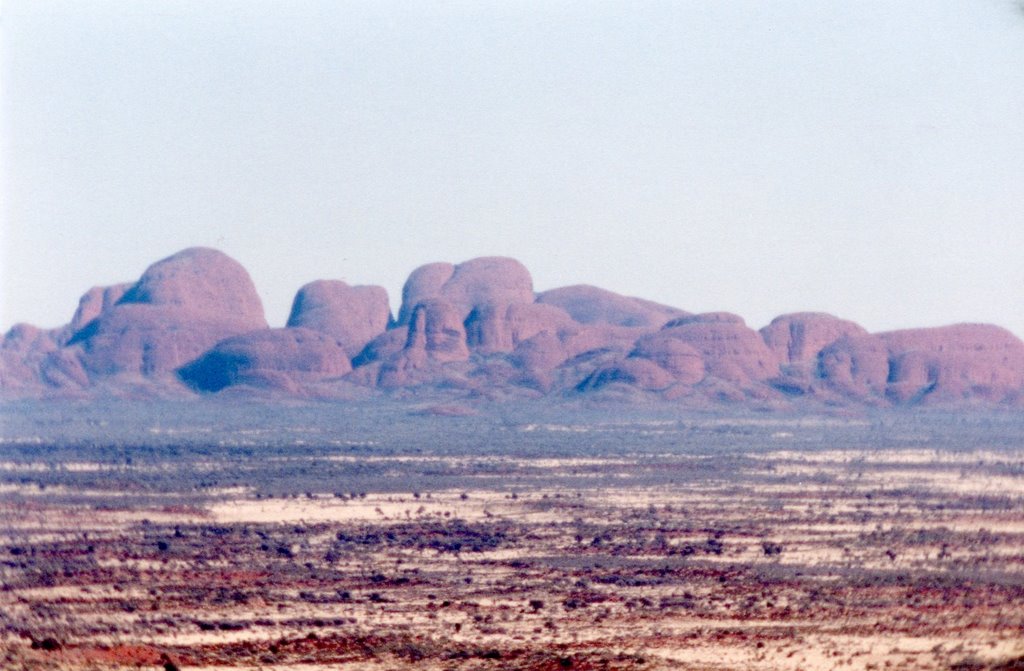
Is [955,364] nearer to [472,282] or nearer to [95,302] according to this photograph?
[472,282]

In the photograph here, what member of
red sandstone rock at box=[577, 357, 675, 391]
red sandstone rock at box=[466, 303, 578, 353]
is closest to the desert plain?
red sandstone rock at box=[577, 357, 675, 391]

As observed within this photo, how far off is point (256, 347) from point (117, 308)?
62.8 feet

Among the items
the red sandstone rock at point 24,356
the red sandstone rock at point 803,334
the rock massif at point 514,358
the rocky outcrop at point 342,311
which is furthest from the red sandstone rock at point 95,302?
the red sandstone rock at point 803,334

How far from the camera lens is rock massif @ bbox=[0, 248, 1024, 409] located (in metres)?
121

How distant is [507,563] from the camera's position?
2617cm

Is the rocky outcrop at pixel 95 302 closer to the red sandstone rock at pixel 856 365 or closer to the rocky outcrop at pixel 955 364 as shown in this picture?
the red sandstone rock at pixel 856 365

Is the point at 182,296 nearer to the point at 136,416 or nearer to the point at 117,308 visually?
the point at 117,308

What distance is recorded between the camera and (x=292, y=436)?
251 feet

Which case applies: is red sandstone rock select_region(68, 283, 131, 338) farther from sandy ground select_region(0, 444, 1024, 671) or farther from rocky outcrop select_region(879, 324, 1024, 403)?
sandy ground select_region(0, 444, 1024, 671)

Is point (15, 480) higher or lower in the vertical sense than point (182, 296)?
lower

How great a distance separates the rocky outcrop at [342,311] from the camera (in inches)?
5861

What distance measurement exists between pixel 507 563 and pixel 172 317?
118 m

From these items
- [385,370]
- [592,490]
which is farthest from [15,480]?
[385,370]

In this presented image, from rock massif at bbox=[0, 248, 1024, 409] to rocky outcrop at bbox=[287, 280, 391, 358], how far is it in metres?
0.42
